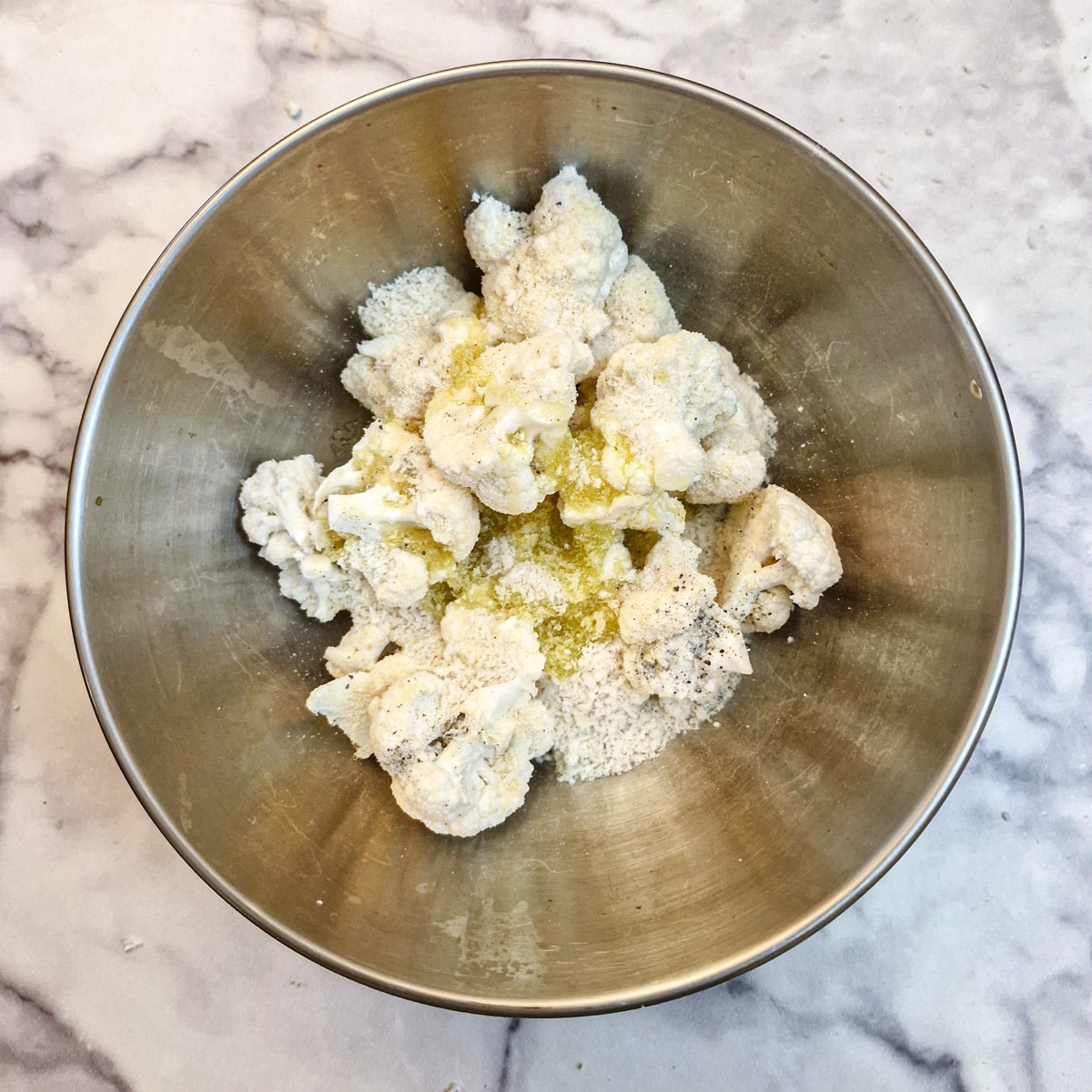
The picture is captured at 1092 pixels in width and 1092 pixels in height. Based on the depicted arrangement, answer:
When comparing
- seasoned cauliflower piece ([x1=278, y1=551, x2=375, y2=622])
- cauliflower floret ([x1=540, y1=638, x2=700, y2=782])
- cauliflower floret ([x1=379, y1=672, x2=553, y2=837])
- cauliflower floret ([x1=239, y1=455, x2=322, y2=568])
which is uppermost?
cauliflower floret ([x1=239, y1=455, x2=322, y2=568])

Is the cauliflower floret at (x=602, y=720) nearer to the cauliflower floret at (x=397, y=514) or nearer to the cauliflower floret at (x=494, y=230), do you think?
the cauliflower floret at (x=397, y=514)

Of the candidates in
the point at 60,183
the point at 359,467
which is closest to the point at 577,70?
the point at 359,467

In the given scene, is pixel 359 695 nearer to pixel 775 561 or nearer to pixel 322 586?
pixel 322 586

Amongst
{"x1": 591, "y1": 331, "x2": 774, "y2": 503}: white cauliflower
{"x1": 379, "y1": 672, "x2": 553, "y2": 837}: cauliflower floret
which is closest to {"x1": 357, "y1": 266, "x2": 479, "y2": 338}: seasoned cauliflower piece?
{"x1": 591, "y1": 331, "x2": 774, "y2": 503}: white cauliflower

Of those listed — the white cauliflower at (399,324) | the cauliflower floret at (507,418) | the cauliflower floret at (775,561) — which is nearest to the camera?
the cauliflower floret at (507,418)

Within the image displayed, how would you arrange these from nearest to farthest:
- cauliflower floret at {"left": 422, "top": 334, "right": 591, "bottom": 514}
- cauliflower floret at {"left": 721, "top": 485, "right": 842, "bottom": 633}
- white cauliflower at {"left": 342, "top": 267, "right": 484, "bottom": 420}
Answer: cauliflower floret at {"left": 422, "top": 334, "right": 591, "bottom": 514} → cauliflower floret at {"left": 721, "top": 485, "right": 842, "bottom": 633} → white cauliflower at {"left": 342, "top": 267, "right": 484, "bottom": 420}

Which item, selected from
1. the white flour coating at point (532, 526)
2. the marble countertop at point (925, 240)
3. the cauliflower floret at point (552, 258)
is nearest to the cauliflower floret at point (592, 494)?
the white flour coating at point (532, 526)

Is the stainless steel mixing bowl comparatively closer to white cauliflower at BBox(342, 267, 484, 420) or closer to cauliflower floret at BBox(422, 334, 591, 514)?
white cauliflower at BBox(342, 267, 484, 420)
